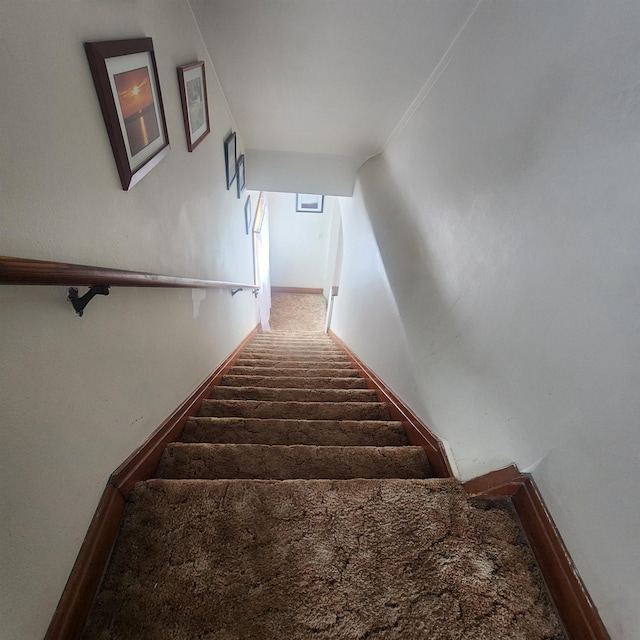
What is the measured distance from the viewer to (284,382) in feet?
6.81

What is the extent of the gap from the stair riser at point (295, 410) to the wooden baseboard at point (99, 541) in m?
0.41

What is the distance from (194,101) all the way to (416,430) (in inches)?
79.0

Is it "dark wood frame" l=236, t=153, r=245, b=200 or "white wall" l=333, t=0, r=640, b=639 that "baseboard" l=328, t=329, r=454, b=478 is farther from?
"dark wood frame" l=236, t=153, r=245, b=200

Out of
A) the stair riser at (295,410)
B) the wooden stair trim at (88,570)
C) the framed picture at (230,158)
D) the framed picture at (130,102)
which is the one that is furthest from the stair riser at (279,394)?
the framed picture at (230,158)

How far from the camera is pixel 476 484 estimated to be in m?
0.90

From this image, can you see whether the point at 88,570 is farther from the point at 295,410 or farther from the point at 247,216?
the point at 247,216

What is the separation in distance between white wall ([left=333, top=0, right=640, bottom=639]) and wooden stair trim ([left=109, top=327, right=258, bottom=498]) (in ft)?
3.73

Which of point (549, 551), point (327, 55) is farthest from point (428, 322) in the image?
point (327, 55)

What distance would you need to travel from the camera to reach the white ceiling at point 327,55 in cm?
128

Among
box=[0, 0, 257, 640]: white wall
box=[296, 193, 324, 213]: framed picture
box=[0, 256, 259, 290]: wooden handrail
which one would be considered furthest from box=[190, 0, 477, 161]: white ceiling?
box=[296, 193, 324, 213]: framed picture

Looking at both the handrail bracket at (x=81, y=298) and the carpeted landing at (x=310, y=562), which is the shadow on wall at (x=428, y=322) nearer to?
the carpeted landing at (x=310, y=562)

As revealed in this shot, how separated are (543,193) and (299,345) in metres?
3.15

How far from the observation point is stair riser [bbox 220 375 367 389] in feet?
6.70

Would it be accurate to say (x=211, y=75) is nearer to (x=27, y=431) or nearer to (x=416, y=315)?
(x=416, y=315)
